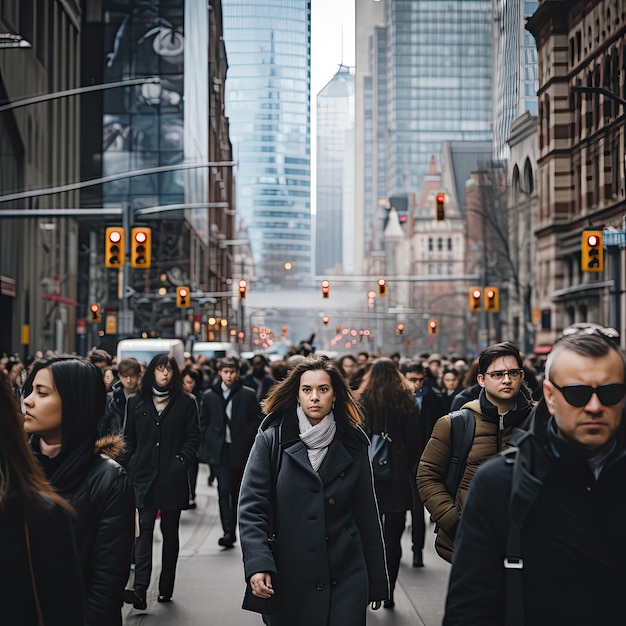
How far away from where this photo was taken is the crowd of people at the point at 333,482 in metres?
3.72

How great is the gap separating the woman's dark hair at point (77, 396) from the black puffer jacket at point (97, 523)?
7cm

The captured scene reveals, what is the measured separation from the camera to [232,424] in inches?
572

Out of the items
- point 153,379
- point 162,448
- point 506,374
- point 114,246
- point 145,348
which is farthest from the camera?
point 145,348

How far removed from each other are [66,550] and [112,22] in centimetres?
8251

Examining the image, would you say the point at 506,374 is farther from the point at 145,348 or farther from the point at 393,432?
Answer: the point at 145,348

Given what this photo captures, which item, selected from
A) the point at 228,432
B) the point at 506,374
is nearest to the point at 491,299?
the point at 228,432

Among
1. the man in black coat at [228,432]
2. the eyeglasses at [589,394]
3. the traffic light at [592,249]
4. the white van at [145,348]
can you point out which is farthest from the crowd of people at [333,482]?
the white van at [145,348]

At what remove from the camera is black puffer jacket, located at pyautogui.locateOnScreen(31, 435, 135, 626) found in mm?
4566

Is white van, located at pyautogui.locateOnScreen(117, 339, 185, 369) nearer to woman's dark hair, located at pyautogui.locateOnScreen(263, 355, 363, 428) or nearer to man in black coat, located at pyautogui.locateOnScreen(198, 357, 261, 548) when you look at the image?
man in black coat, located at pyautogui.locateOnScreen(198, 357, 261, 548)

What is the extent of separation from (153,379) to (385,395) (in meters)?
1.94

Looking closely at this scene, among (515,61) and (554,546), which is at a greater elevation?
(515,61)

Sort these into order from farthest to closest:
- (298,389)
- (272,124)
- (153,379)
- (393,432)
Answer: (272,124), (153,379), (393,432), (298,389)

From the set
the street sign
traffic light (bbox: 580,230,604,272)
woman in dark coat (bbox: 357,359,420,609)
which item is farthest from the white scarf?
traffic light (bbox: 580,230,604,272)

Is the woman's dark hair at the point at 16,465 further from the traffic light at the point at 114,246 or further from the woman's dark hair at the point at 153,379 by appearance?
the traffic light at the point at 114,246
